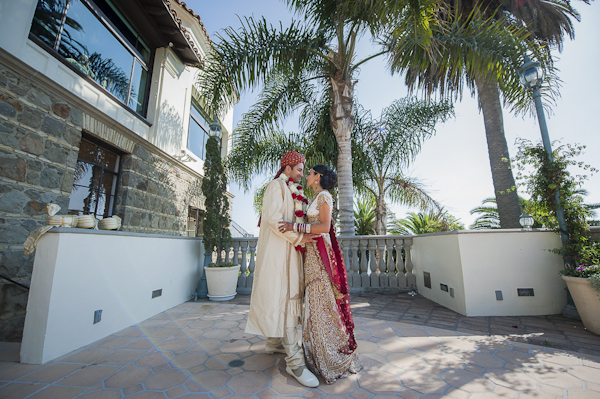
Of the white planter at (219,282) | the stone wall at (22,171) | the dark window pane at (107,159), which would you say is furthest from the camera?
the white planter at (219,282)

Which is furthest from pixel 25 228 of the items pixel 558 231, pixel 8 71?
pixel 558 231

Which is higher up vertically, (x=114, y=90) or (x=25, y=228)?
(x=114, y=90)

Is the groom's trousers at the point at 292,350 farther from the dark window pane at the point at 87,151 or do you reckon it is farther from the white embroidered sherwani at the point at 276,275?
the dark window pane at the point at 87,151

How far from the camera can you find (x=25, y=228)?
10.1 feet

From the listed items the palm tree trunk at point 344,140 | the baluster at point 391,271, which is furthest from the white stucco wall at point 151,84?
the baluster at point 391,271

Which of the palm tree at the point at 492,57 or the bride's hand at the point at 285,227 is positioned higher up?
the palm tree at the point at 492,57

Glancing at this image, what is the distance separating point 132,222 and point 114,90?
95.5 inches

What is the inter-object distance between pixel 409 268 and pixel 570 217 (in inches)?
102

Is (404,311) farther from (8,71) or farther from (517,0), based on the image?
(517,0)

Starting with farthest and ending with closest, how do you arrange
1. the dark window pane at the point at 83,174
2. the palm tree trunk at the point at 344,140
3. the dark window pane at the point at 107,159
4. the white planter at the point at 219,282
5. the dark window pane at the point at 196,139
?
the dark window pane at the point at 196,139 < the palm tree trunk at the point at 344,140 < the white planter at the point at 219,282 < the dark window pane at the point at 107,159 < the dark window pane at the point at 83,174

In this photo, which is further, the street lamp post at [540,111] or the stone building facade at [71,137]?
the street lamp post at [540,111]

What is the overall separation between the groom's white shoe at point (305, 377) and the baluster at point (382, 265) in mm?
3730

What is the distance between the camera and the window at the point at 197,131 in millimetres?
7652

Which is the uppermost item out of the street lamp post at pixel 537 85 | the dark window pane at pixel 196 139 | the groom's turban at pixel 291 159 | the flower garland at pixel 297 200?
the dark window pane at pixel 196 139
